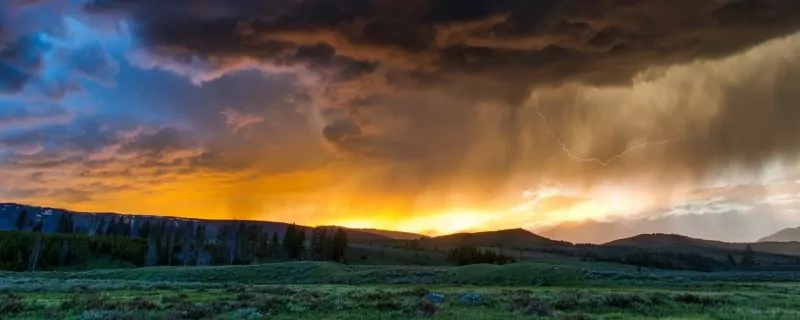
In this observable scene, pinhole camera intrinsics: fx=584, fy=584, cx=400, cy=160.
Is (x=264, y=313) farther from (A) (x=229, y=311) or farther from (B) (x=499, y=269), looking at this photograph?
(B) (x=499, y=269)

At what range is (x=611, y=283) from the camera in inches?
3351

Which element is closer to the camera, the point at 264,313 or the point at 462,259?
the point at 264,313

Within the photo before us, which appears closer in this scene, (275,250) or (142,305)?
(142,305)

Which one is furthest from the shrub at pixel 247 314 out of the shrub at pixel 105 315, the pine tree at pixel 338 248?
the pine tree at pixel 338 248

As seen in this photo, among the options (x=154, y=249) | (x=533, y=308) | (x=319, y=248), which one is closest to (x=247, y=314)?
(x=533, y=308)

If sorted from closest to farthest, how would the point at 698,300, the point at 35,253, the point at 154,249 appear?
the point at 698,300 < the point at 35,253 < the point at 154,249

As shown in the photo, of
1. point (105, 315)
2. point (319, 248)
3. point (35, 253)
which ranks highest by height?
point (319, 248)

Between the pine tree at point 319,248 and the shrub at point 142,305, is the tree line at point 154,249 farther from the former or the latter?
the shrub at point 142,305

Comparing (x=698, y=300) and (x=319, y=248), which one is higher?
(x=319, y=248)

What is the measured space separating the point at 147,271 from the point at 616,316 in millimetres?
93555

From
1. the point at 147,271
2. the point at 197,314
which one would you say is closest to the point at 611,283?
the point at 197,314

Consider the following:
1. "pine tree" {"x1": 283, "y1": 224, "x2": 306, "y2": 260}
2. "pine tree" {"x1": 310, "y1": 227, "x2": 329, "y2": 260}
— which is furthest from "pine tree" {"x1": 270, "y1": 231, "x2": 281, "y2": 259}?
"pine tree" {"x1": 310, "y1": 227, "x2": 329, "y2": 260}

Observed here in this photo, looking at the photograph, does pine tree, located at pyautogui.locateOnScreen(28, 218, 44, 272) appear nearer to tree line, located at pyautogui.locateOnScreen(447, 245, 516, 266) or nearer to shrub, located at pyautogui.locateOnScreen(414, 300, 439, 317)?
tree line, located at pyautogui.locateOnScreen(447, 245, 516, 266)

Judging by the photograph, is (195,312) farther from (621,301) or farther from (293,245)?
(293,245)
